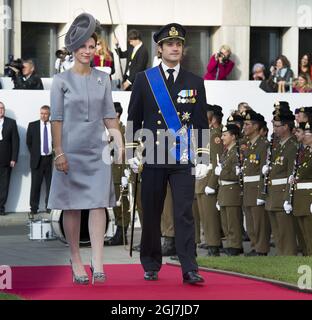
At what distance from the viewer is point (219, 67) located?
24969 millimetres

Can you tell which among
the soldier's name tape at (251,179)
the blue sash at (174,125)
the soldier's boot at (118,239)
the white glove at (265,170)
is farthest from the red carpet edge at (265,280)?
the soldier's boot at (118,239)

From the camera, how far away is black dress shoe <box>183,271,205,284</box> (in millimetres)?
10117

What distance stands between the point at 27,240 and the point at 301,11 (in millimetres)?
12177

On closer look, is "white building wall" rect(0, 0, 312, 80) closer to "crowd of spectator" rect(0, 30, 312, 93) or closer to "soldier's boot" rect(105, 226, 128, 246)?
"crowd of spectator" rect(0, 30, 312, 93)

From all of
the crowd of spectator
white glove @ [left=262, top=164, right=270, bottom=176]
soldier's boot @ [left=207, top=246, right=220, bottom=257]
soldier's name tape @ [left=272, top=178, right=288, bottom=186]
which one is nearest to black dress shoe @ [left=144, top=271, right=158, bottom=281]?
soldier's name tape @ [left=272, top=178, right=288, bottom=186]

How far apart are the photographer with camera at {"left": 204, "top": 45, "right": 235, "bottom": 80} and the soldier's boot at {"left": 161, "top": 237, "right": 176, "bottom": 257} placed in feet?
33.4

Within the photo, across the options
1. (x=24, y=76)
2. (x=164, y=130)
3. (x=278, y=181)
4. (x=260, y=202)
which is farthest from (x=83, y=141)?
(x=24, y=76)

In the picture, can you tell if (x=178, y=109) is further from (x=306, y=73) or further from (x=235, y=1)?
(x=235, y=1)

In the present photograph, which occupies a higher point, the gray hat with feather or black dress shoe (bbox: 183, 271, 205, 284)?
the gray hat with feather

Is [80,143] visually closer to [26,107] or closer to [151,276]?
[151,276]

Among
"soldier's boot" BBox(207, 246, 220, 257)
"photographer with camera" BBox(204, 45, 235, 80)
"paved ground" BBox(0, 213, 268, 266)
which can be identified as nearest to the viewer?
"paved ground" BBox(0, 213, 268, 266)

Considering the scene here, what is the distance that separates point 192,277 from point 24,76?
12971mm
